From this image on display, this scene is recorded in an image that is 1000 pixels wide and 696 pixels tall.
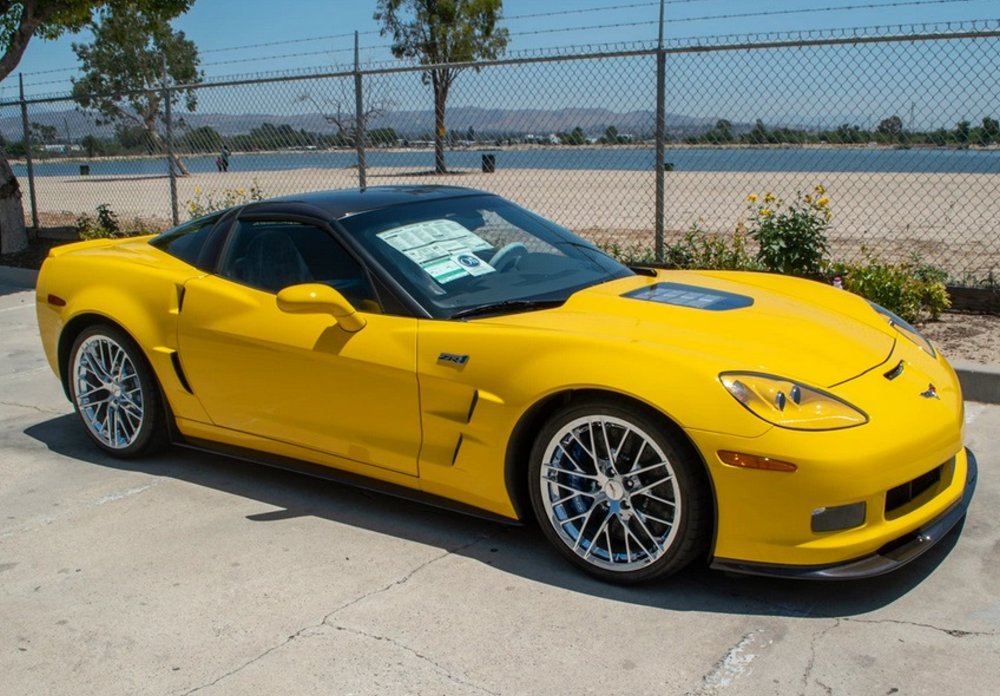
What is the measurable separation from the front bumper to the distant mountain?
16.7ft

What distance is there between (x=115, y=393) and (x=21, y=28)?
8633mm

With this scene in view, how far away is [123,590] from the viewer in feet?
12.2

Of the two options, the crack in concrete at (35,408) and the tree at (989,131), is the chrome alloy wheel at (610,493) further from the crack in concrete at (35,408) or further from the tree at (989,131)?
the tree at (989,131)

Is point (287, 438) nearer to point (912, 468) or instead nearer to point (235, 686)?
point (235, 686)

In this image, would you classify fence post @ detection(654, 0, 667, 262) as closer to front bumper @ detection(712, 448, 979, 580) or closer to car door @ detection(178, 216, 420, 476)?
car door @ detection(178, 216, 420, 476)

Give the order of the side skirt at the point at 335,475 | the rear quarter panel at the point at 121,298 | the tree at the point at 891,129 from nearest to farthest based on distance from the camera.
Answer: the side skirt at the point at 335,475 → the rear quarter panel at the point at 121,298 → the tree at the point at 891,129

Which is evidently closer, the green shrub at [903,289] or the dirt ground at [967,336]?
the dirt ground at [967,336]

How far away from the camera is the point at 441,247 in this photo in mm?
4309

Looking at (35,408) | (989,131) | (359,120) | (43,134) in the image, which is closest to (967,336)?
(989,131)

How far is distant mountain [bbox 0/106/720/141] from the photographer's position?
26.8 feet

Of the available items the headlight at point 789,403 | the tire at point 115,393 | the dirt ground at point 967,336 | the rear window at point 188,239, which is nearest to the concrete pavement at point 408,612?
the tire at point 115,393

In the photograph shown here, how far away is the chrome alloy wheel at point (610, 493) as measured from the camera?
3.41 meters

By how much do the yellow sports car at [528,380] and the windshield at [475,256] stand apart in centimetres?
1

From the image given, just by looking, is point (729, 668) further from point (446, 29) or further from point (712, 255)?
point (446, 29)
